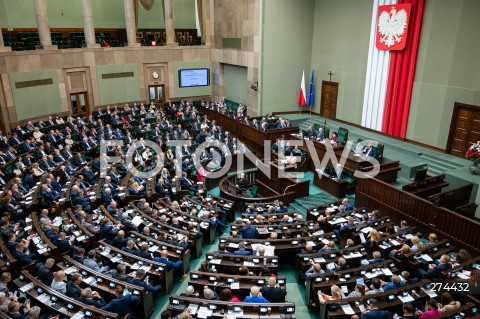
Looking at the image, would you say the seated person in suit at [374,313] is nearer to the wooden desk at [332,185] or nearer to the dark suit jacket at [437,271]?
the dark suit jacket at [437,271]

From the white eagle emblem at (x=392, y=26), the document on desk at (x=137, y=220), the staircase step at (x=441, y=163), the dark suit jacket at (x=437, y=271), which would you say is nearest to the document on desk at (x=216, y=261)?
the document on desk at (x=137, y=220)

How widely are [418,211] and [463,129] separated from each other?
5.74 meters

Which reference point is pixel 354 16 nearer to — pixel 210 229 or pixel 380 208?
pixel 380 208

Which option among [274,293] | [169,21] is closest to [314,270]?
[274,293]

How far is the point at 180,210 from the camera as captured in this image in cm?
1059

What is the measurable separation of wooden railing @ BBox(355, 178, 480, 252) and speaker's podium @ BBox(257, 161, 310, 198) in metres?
1.92

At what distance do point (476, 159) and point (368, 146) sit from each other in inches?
141

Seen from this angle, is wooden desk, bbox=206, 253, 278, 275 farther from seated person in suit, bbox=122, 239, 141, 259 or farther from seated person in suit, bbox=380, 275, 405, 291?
seated person in suit, bbox=380, 275, 405, 291

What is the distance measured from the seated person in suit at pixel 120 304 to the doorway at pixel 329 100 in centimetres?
1666

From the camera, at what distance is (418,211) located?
Answer: 33.2 ft

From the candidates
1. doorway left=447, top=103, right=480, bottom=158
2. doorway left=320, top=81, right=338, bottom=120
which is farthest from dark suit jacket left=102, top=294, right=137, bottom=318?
doorway left=320, top=81, right=338, bottom=120

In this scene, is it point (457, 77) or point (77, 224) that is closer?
point (77, 224)

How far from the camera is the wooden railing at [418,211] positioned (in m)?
8.98

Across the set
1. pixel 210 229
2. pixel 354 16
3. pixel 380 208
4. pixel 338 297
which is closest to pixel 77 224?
pixel 210 229
